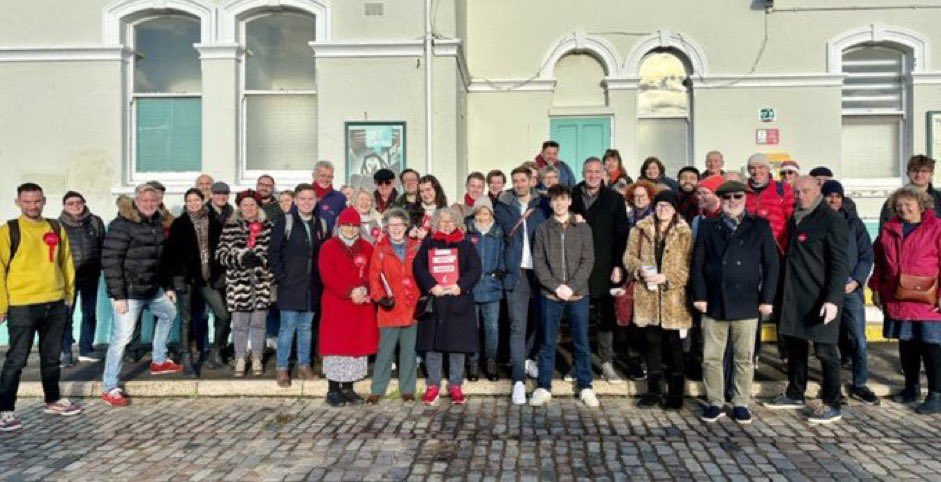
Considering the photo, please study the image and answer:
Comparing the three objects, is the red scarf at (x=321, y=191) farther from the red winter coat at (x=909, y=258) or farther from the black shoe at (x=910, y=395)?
the black shoe at (x=910, y=395)

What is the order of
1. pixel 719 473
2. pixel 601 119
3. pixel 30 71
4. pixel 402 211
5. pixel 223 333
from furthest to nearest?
pixel 601 119
pixel 30 71
pixel 223 333
pixel 402 211
pixel 719 473

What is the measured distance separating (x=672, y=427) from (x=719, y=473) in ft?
3.62

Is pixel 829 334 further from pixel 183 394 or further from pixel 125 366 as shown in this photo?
pixel 125 366

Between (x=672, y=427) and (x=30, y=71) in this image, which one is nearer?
(x=672, y=427)

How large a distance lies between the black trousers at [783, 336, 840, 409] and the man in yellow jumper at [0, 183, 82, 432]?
665 cm

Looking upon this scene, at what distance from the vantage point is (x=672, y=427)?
6004mm

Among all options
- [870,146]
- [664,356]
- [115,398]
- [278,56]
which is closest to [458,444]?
[664,356]

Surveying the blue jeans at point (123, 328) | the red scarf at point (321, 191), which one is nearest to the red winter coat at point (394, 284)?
the red scarf at point (321, 191)

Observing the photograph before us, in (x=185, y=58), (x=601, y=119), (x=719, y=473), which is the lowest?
(x=719, y=473)

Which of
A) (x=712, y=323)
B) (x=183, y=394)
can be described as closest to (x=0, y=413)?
(x=183, y=394)

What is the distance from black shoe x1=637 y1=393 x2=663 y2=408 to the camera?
6574 mm

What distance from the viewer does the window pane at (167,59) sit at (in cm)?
1095

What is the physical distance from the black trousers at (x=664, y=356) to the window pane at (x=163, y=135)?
25.0 feet

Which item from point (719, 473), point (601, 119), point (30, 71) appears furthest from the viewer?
point (601, 119)
